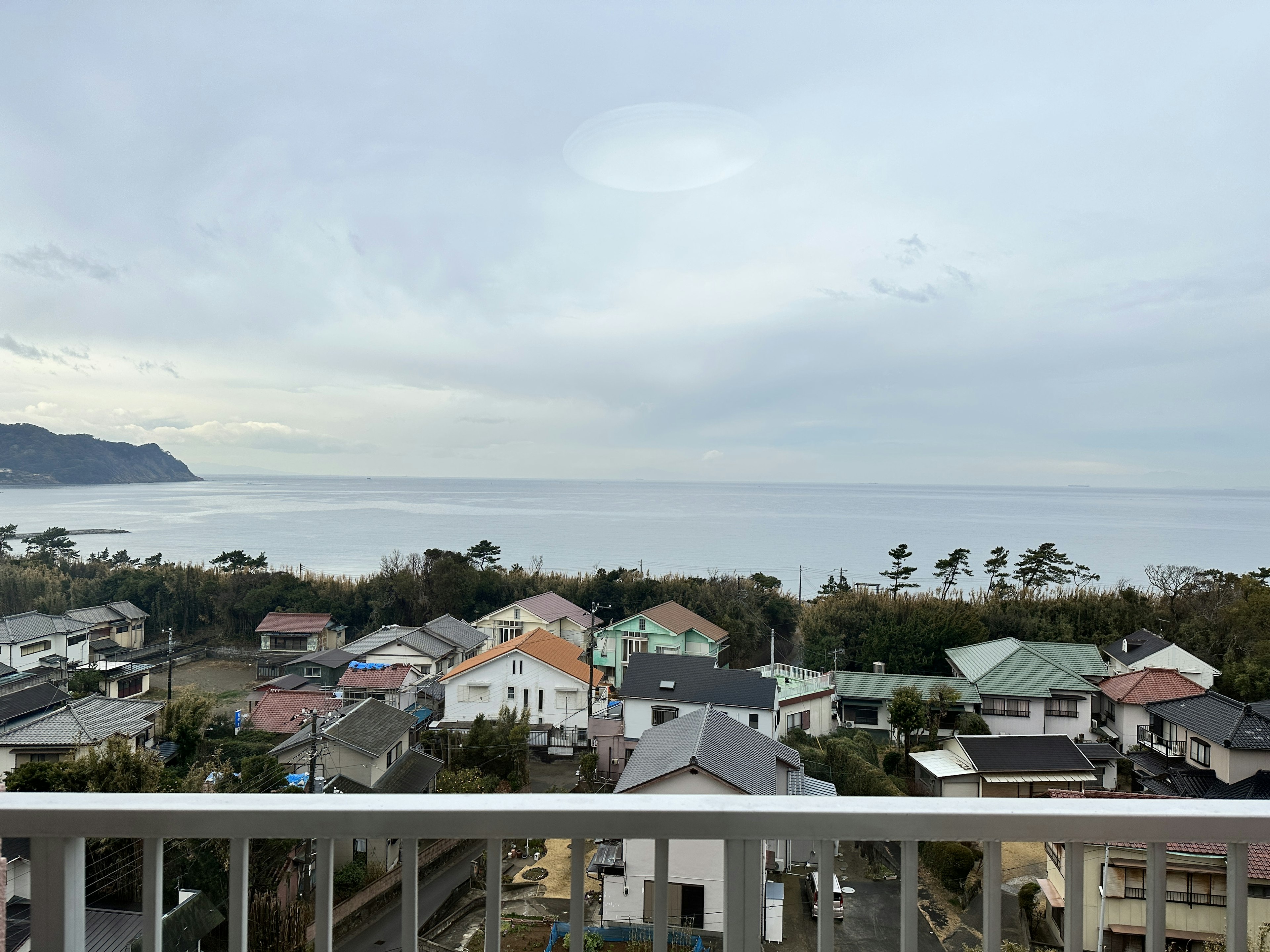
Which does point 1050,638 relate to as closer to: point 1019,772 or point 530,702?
point 1019,772

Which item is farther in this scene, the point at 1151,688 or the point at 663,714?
the point at 1151,688

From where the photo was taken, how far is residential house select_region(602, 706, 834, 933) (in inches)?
29.5

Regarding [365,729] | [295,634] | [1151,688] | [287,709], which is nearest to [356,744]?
[365,729]

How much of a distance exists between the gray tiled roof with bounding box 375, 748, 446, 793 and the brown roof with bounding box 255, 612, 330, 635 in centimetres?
789

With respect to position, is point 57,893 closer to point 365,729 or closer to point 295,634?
point 365,729

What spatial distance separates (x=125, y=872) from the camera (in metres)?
0.85

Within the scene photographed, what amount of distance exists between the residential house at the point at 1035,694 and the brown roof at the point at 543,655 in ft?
20.7

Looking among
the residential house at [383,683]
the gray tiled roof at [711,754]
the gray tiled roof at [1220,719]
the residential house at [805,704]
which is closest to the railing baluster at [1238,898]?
the gray tiled roof at [711,754]

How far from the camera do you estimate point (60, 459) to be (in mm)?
30125

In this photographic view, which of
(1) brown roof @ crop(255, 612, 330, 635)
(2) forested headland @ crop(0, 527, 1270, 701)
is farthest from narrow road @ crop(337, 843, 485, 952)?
(1) brown roof @ crop(255, 612, 330, 635)

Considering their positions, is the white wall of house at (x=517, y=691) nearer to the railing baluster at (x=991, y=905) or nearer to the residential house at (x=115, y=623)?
the residential house at (x=115, y=623)

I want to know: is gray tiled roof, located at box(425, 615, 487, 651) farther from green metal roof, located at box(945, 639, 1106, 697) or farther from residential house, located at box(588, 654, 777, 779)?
green metal roof, located at box(945, 639, 1106, 697)

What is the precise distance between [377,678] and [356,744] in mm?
4829

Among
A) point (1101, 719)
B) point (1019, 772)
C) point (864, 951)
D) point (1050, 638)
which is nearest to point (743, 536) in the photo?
point (1050, 638)
